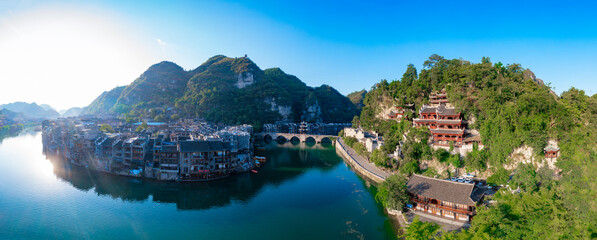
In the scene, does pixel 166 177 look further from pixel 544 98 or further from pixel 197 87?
pixel 197 87

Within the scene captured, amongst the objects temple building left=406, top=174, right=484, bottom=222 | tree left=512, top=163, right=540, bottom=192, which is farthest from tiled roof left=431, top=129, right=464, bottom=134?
temple building left=406, top=174, right=484, bottom=222

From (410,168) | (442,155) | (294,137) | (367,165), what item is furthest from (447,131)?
(294,137)

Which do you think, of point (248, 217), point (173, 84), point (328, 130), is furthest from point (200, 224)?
point (173, 84)

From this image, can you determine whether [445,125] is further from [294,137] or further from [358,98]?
[358,98]

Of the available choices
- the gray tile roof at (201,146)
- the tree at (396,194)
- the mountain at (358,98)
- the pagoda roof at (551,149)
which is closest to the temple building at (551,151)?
the pagoda roof at (551,149)

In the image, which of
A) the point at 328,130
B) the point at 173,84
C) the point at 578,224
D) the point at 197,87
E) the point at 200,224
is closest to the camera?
the point at 578,224

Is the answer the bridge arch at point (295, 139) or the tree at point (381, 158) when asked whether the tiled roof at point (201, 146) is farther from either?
the bridge arch at point (295, 139)

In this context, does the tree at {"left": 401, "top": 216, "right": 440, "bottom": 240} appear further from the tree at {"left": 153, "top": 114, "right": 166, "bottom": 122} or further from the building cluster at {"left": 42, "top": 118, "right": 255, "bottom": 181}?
the tree at {"left": 153, "top": 114, "right": 166, "bottom": 122}
